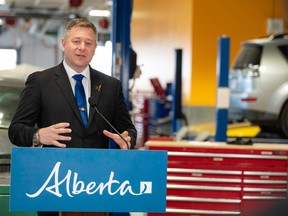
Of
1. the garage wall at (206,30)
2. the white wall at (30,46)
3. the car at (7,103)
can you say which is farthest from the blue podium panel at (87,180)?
the white wall at (30,46)

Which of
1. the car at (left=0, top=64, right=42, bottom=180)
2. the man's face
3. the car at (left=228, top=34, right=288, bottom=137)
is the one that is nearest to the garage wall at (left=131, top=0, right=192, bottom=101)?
the car at (left=228, top=34, right=288, bottom=137)

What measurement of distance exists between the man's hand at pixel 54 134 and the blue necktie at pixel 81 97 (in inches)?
7.9

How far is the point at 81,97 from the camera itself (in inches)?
101

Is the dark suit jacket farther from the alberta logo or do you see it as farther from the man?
the alberta logo

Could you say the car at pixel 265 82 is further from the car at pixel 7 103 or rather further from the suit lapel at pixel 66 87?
the suit lapel at pixel 66 87

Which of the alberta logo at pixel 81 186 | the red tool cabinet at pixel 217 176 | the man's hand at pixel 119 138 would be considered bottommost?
the red tool cabinet at pixel 217 176

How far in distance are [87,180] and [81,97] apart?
508 mm

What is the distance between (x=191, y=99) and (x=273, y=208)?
870 centimetres

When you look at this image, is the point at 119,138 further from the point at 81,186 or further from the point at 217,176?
the point at 217,176

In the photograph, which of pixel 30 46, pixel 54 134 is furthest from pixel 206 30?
pixel 30 46

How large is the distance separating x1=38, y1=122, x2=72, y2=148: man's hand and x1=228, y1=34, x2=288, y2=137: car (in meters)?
6.84

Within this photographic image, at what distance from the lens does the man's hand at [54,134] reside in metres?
2.28

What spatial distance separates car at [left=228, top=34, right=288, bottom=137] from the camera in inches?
346

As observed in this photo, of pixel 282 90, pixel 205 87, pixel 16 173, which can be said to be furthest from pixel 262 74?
pixel 16 173
